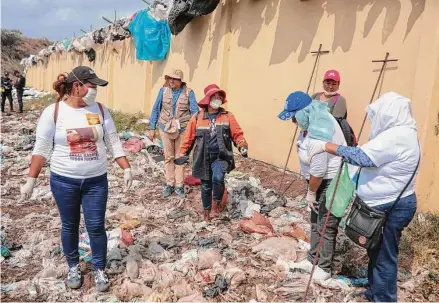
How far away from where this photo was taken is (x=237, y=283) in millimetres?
3113

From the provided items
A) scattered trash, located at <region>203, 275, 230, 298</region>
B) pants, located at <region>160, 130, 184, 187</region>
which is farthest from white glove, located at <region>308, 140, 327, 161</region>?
pants, located at <region>160, 130, 184, 187</region>

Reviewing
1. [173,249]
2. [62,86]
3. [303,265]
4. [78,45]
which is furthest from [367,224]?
[78,45]

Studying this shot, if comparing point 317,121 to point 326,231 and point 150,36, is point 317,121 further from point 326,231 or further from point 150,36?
point 150,36

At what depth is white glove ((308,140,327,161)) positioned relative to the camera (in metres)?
2.75

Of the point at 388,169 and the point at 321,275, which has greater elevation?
the point at 388,169

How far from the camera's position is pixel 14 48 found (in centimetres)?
4091

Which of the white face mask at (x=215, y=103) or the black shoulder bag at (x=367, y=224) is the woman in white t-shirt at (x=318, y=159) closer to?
the black shoulder bag at (x=367, y=224)

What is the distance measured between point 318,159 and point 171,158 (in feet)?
9.26

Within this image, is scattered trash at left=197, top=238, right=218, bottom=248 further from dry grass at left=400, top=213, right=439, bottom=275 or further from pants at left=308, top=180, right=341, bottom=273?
dry grass at left=400, top=213, right=439, bottom=275

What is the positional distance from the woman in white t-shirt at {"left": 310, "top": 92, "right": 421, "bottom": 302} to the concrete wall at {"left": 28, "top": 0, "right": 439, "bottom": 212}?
188 cm

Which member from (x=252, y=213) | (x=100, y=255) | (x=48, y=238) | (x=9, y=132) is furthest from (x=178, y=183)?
(x=9, y=132)

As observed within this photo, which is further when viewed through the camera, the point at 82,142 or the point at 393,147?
the point at 82,142

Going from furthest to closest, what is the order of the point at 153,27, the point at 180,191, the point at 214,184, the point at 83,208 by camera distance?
the point at 153,27 < the point at 180,191 < the point at 214,184 < the point at 83,208

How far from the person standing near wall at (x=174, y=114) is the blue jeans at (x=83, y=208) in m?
2.23
